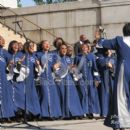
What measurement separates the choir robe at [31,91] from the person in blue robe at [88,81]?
1179 millimetres

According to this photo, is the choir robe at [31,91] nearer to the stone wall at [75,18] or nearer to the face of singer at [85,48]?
the face of singer at [85,48]

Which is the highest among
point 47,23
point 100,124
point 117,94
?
point 47,23

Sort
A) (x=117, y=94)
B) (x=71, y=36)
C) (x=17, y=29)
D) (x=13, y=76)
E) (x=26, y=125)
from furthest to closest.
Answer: (x=17, y=29) < (x=71, y=36) < (x=13, y=76) < (x=26, y=125) < (x=117, y=94)

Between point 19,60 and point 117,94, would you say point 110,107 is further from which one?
point 19,60

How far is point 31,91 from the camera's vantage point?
1332 cm

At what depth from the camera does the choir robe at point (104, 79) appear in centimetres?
Answer: 1395

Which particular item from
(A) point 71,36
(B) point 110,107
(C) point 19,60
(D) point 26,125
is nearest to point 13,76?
(C) point 19,60

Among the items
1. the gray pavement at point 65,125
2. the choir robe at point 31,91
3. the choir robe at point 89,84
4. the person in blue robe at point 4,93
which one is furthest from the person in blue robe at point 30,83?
the choir robe at point 89,84

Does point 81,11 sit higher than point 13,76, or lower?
higher

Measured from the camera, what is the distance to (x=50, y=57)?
13445 mm

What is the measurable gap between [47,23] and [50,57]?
33.5 feet

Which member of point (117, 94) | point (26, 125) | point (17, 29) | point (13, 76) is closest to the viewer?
point (117, 94)

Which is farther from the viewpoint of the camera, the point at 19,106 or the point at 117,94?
the point at 19,106

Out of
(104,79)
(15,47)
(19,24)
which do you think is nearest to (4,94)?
(15,47)
